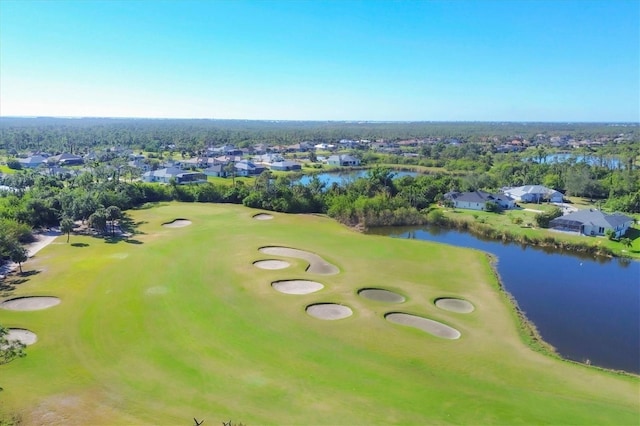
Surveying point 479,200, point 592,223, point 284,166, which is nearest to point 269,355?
point 592,223

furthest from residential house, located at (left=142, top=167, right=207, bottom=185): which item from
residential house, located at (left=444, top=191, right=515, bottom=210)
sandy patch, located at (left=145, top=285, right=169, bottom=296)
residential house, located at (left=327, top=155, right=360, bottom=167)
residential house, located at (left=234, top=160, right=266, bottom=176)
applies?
sandy patch, located at (left=145, top=285, right=169, bottom=296)

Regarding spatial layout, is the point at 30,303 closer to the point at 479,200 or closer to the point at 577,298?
the point at 577,298

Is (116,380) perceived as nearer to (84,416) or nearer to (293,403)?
(84,416)

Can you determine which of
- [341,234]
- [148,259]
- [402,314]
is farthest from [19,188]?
[402,314]

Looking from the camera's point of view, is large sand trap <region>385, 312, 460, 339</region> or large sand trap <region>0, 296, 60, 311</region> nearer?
large sand trap <region>385, 312, 460, 339</region>

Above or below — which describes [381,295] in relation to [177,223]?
below

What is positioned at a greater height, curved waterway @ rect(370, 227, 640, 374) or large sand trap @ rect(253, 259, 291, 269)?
large sand trap @ rect(253, 259, 291, 269)

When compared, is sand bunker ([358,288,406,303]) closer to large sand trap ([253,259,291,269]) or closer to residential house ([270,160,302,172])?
large sand trap ([253,259,291,269])
